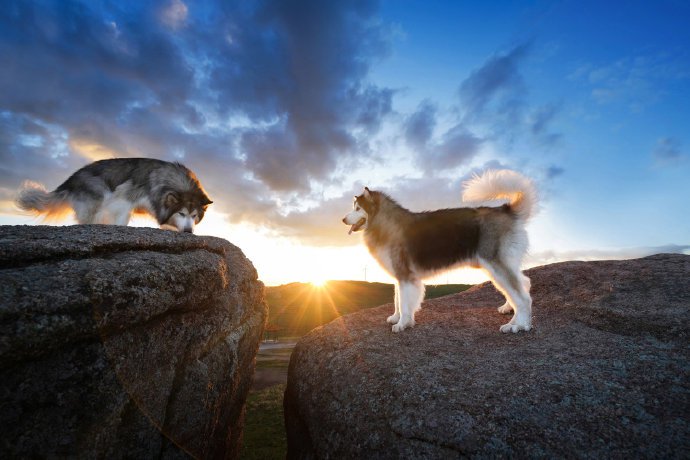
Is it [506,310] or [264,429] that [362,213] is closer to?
[506,310]

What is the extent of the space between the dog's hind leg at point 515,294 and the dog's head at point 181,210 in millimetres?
7259

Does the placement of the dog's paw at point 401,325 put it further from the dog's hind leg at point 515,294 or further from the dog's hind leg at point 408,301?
the dog's hind leg at point 515,294

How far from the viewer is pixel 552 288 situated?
8477mm

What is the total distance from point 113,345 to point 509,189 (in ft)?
24.6

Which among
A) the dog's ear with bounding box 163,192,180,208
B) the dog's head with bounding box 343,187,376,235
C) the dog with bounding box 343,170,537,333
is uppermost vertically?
the dog's ear with bounding box 163,192,180,208

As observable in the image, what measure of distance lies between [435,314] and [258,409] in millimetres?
18689

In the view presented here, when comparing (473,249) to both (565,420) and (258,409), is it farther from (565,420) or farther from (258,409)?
(258,409)

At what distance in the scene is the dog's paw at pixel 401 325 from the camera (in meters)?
6.84

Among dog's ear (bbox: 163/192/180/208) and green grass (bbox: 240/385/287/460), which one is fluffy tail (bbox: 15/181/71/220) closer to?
dog's ear (bbox: 163/192/180/208)

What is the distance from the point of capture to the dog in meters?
6.72

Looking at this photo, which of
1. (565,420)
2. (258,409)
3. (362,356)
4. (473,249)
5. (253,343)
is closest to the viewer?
(565,420)

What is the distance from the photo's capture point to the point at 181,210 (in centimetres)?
801

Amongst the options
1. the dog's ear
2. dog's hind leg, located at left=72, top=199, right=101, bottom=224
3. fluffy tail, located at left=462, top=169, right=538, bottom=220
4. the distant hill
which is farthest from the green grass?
the distant hill

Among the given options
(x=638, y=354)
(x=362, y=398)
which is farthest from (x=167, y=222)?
(x=638, y=354)
